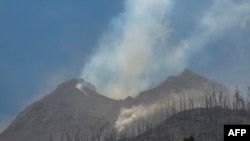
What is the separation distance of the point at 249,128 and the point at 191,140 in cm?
3277

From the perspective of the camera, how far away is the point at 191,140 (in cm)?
6303

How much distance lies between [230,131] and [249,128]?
1.72m

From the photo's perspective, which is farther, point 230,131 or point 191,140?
point 191,140

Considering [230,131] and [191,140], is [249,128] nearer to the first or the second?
[230,131]

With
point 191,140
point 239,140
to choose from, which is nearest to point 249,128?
point 239,140

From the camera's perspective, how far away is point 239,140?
2997 centimetres

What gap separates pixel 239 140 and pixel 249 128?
4.84ft

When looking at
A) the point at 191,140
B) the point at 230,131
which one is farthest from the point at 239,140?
the point at 191,140

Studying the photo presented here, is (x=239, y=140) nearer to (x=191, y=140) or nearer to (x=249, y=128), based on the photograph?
(x=249, y=128)

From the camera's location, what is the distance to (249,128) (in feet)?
101

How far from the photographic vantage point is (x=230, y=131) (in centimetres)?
3009

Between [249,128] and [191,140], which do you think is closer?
[249,128]

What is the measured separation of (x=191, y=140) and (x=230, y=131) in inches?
1321

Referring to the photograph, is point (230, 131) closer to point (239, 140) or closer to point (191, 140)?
point (239, 140)
